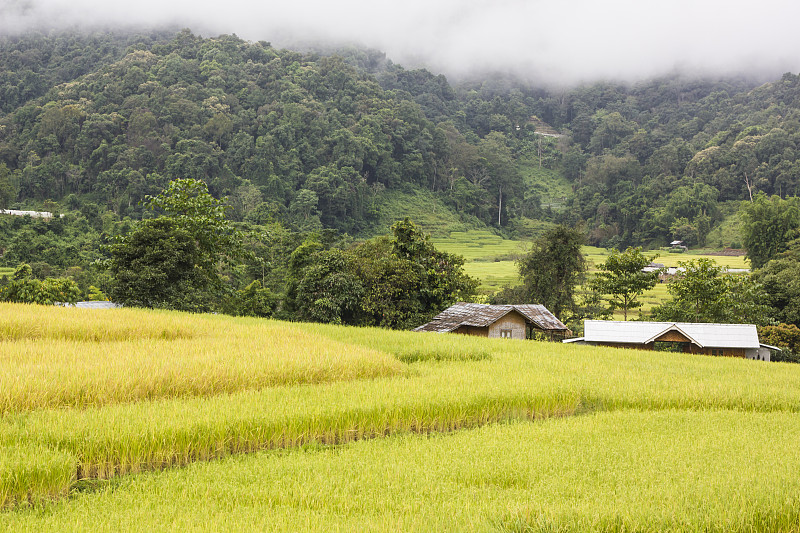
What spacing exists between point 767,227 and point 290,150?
56.1 metres

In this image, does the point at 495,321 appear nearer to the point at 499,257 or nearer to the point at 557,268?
the point at 557,268

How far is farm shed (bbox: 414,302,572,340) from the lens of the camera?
2345 centimetres

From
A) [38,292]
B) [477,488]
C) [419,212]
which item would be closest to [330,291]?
[38,292]

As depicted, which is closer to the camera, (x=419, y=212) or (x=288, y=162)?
(x=288, y=162)

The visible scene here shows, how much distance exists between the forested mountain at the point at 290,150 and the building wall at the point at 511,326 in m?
42.8

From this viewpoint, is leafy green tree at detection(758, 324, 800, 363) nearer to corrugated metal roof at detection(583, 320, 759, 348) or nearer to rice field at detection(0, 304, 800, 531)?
corrugated metal roof at detection(583, 320, 759, 348)

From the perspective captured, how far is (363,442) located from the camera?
6.95 metres

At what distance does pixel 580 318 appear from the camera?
1357 inches

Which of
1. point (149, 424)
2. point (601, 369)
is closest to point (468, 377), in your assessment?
point (601, 369)

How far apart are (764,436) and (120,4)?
642 feet

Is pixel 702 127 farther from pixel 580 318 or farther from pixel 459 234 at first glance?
pixel 580 318

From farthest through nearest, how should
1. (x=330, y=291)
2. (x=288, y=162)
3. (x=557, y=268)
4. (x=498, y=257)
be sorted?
(x=288, y=162)
(x=498, y=257)
(x=557, y=268)
(x=330, y=291)

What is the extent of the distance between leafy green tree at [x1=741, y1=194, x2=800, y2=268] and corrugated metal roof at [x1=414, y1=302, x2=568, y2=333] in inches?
1394

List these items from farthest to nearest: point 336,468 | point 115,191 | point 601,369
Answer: point 115,191 → point 601,369 → point 336,468
